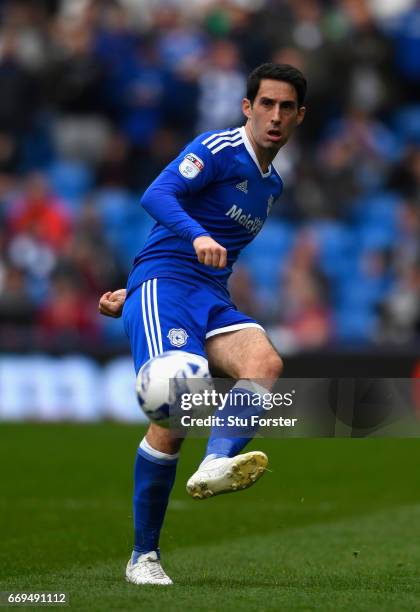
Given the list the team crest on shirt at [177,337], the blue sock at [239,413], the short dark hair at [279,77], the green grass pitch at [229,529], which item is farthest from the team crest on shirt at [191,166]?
the green grass pitch at [229,529]

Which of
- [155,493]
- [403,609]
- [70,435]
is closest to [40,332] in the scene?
[70,435]

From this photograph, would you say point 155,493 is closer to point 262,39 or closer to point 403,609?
point 403,609

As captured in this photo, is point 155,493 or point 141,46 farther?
point 141,46

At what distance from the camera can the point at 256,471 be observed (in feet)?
19.0

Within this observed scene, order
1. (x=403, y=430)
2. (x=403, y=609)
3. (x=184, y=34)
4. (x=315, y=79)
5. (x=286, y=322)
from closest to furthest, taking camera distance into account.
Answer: (x=403, y=609), (x=403, y=430), (x=286, y=322), (x=315, y=79), (x=184, y=34)

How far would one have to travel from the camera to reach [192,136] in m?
18.4

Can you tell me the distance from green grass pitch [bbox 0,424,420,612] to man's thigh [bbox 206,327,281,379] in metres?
0.69

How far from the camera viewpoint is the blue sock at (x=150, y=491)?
648cm

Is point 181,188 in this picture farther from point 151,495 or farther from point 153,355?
point 151,495

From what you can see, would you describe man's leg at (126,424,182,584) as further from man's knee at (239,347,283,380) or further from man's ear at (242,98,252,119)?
man's ear at (242,98,252,119)

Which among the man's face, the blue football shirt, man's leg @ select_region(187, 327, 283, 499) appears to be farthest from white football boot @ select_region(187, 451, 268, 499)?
the man's face

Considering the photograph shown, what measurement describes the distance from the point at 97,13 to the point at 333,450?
8049 millimetres

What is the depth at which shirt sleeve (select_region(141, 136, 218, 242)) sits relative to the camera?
620 centimetres

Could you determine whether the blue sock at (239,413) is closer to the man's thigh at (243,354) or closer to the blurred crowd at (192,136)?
the man's thigh at (243,354)
